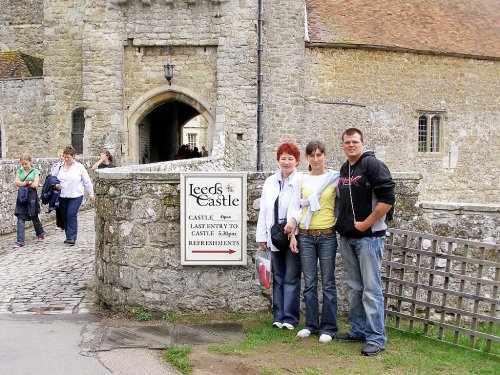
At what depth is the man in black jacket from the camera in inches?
223

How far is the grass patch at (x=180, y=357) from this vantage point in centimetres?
539

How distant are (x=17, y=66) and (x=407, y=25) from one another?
1525 cm

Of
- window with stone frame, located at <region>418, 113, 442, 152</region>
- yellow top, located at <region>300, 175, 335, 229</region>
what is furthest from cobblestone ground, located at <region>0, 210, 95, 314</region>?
window with stone frame, located at <region>418, 113, 442, 152</region>

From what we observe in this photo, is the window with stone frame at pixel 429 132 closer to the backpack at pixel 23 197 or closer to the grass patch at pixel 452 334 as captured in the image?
the backpack at pixel 23 197

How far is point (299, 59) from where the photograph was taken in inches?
845

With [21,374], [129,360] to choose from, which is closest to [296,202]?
[129,360]

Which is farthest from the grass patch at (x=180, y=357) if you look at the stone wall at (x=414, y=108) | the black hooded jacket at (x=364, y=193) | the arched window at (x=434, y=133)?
the arched window at (x=434, y=133)

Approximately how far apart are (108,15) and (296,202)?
15946 millimetres

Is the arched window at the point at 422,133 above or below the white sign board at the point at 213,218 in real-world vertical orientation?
above

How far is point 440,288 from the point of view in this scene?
243 inches

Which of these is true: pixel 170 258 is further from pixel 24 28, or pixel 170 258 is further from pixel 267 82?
pixel 24 28

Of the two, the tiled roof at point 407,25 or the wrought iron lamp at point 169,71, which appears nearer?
the wrought iron lamp at point 169,71

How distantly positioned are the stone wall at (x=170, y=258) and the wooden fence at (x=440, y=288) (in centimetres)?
51

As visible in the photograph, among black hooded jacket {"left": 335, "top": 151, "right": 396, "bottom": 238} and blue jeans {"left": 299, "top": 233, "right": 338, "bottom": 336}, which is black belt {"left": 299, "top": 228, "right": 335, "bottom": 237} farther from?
black hooded jacket {"left": 335, "top": 151, "right": 396, "bottom": 238}
